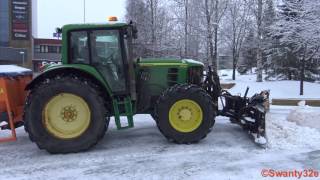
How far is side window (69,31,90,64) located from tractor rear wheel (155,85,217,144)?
1.66 m

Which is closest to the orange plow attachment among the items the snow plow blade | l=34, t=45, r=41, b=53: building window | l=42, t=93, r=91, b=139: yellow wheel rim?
l=42, t=93, r=91, b=139: yellow wheel rim

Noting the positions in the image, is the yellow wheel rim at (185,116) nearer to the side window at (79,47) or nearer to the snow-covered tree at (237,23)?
the side window at (79,47)

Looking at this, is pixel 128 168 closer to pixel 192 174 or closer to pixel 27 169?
pixel 192 174

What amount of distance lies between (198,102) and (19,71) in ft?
12.1

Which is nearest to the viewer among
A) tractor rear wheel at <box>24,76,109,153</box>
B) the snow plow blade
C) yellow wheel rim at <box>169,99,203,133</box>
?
tractor rear wheel at <box>24,76,109,153</box>

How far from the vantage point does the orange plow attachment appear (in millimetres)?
9383

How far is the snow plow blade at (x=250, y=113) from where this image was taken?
9.65m

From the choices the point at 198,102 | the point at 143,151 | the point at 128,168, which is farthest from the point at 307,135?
the point at 128,168

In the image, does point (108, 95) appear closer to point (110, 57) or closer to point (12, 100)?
point (110, 57)

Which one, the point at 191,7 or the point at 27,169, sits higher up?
the point at 191,7

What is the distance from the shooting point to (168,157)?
846cm

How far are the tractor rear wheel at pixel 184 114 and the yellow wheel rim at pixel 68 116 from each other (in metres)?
1.42

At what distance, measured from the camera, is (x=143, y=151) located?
8.99 metres

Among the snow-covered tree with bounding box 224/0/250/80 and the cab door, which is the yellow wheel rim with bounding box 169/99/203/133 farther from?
the snow-covered tree with bounding box 224/0/250/80
